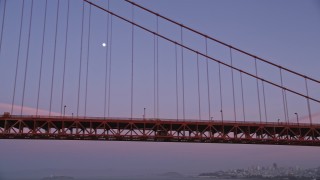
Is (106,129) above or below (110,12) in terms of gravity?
below

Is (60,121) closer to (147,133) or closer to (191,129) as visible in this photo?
(147,133)

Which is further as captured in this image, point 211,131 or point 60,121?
point 211,131

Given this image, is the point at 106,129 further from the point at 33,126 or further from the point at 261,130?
the point at 261,130

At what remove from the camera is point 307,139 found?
2215 inches

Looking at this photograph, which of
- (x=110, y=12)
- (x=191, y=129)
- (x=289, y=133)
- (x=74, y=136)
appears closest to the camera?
(x=74, y=136)

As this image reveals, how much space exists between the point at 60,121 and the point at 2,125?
827cm

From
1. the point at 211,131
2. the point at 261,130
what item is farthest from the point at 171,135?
the point at 261,130

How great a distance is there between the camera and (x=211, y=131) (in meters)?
53.4

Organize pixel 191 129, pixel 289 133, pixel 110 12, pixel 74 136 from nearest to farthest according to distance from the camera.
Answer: pixel 74 136 < pixel 191 129 < pixel 289 133 < pixel 110 12

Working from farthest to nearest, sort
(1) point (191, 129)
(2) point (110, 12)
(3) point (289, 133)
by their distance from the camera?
1. (2) point (110, 12)
2. (3) point (289, 133)
3. (1) point (191, 129)

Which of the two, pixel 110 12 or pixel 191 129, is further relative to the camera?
pixel 110 12

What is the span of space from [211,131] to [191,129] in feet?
9.72

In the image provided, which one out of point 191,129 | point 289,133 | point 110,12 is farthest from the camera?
point 110,12

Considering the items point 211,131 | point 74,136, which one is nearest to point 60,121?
point 74,136
